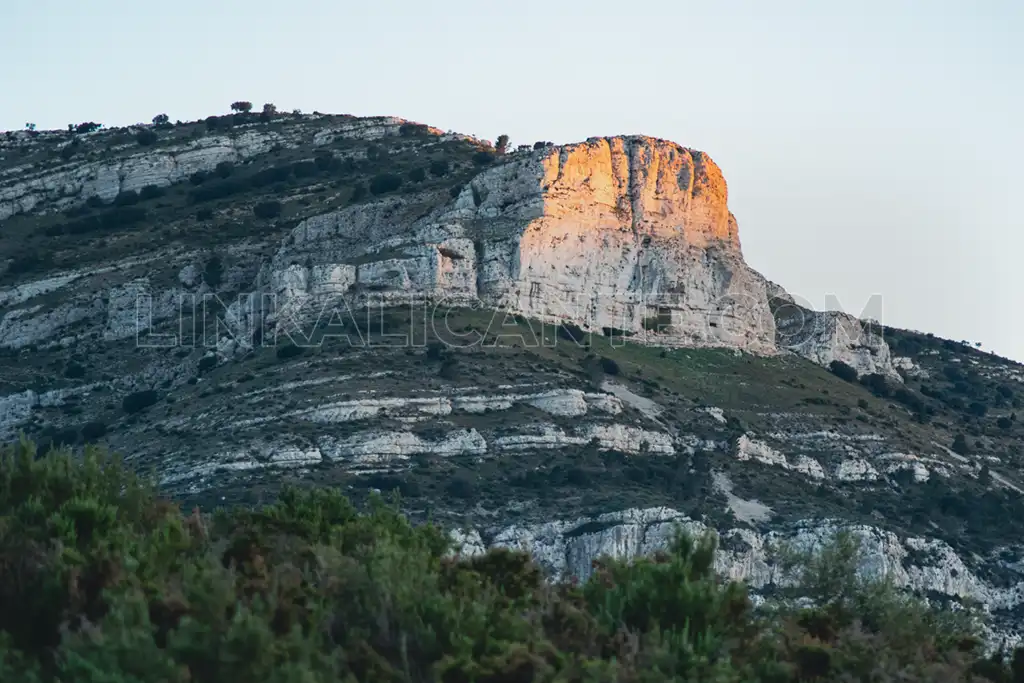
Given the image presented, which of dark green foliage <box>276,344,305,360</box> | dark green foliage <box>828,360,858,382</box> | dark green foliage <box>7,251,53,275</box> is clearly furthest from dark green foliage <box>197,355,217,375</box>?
dark green foliage <box>828,360,858,382</box>

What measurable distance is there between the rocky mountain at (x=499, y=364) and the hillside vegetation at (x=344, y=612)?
22034 mm

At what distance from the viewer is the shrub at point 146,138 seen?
126 metres

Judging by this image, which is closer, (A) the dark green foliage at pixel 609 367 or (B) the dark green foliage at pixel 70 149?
(A) the dark green foliage at pixel 609 367

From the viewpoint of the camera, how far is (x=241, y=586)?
4019cm

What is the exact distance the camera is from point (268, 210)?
11088cm

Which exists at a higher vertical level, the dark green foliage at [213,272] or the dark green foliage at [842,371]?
the dark green foliage at [213,272]

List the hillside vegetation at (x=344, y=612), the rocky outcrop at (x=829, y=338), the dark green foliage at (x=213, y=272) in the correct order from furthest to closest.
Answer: the rocky outcrop at (x=829, y=338) < the dark green foliage at (x=213, y=272) < the hillside vegetation at (x=344, y=612)

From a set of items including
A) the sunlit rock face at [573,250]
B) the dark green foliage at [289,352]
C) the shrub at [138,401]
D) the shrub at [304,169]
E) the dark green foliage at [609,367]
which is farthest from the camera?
the shrub at [304,169]

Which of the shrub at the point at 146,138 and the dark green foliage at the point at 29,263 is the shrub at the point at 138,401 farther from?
the shrub at the point at 146,138

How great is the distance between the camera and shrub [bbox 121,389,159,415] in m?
88.6

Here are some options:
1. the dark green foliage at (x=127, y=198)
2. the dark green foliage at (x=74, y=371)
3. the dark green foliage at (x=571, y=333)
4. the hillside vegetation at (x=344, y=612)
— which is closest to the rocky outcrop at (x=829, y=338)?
the dark green foliage at (x=571, y=333)

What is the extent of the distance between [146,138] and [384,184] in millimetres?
23831

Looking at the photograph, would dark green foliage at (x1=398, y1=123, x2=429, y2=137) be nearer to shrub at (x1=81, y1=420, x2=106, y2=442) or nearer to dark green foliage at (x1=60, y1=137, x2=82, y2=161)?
dark green foliage at (x1=60, y1=137, x2=82, y2=161)

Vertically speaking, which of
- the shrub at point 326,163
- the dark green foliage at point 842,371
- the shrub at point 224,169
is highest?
the shrub at point 326,163
